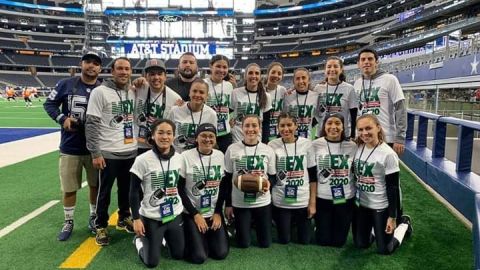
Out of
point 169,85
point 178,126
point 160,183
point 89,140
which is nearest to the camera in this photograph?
point 160,183

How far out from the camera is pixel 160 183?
3.69 m

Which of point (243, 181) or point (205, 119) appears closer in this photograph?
point (243, 181)

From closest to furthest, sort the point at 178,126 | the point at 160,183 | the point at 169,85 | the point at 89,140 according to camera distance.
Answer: the point at 160,183 < the point at 89,140 < the point at 178,126 < the point at 169,85

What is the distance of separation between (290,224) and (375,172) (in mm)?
1030

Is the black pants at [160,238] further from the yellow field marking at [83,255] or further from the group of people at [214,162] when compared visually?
the yellow field marking at [83,255]

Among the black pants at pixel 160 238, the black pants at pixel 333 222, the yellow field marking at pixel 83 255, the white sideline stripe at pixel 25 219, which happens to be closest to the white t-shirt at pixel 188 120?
the black pants at pixel 160 238

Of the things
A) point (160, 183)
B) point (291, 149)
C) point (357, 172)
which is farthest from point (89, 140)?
point (357, 172)

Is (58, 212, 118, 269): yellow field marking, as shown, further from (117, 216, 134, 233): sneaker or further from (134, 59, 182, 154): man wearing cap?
(134, 59, 182, 154): man wearing cap

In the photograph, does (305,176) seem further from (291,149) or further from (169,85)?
(169,85)

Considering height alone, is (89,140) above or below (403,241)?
above

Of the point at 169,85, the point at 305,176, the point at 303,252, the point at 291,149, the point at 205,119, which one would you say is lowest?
the point at 303,252

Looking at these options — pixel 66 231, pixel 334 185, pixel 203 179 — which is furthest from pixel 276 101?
pixel 66 231

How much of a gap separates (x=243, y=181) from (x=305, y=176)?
2.36 ft

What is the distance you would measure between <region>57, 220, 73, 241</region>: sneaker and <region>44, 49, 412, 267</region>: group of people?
0.05 feet
